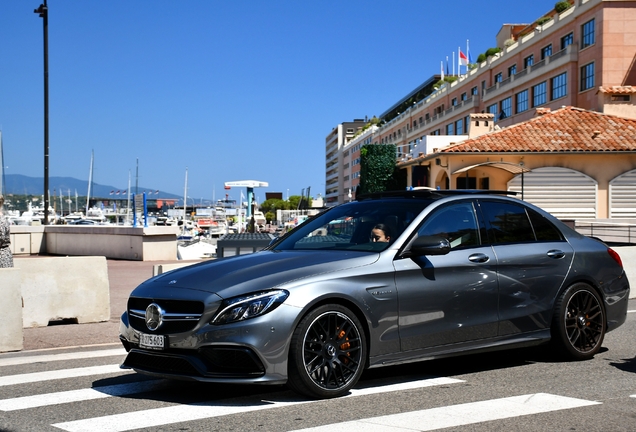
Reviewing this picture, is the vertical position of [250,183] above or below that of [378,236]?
above

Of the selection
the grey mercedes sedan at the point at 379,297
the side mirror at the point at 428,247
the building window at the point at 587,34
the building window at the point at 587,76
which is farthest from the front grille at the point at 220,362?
the building window at the point at 587,34

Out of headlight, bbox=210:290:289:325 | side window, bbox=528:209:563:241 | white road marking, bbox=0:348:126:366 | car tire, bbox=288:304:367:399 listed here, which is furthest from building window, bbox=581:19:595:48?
headlight, bbox=210:290:289:325

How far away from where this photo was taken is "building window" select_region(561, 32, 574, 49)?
48.9 metres

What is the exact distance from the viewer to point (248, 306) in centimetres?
564

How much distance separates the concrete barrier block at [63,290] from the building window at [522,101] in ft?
156

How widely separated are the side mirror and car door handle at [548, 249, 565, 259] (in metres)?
1.54

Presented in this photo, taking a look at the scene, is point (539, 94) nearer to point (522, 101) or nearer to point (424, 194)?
point (522, 101)

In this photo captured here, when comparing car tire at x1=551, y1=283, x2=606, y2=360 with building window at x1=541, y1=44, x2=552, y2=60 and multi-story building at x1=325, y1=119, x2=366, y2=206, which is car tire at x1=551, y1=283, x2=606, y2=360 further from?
multi-story building at x1=325, y1=119, x2=366, y2=206

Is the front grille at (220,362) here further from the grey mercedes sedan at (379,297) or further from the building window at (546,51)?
the building window at (546,51)

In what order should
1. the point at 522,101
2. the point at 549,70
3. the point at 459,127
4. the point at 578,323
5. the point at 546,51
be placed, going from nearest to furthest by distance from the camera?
the point at 578,323 → the point at 549,70 → the point at 546,51 → the point at 522,101 → the point at 459,127

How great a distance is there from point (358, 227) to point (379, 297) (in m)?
0.97

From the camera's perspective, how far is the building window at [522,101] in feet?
179

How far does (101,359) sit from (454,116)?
64.1 meters

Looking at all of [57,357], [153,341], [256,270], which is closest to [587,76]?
[57,357]
